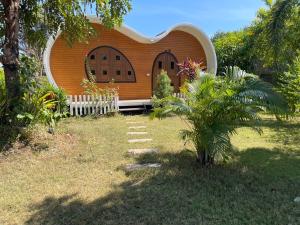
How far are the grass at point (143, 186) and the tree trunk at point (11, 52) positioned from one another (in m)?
1.14

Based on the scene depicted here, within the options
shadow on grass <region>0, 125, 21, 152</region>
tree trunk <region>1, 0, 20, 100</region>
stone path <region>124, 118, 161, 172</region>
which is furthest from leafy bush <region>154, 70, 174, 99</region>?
shadow on grass <region>0, 125, 21, 152</region>

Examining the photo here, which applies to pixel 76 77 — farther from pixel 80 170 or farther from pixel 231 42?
pixel 231 42

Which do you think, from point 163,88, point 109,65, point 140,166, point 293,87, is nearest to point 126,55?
point 109,65

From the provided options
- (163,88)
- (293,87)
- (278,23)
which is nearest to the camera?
(278,23)

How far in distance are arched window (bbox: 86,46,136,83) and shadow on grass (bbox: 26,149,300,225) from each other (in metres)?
9.63

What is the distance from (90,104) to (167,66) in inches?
200

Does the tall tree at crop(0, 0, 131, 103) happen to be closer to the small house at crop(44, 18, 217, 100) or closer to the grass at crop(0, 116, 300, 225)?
the grass at crop(0, 116, 300, 225)

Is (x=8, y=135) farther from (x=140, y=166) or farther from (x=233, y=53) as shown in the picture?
(x=233, y=53)

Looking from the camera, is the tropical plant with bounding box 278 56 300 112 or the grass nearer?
the grass

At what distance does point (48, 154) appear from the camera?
257 inches

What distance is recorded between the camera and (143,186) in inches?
193

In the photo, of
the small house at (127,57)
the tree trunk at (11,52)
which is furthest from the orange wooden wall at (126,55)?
the tree trunk at (11,52)

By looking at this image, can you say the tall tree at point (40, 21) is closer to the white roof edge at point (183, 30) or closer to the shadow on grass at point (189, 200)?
the shadow on grass at point (189, 200)

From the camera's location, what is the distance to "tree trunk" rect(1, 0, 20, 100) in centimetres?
696
